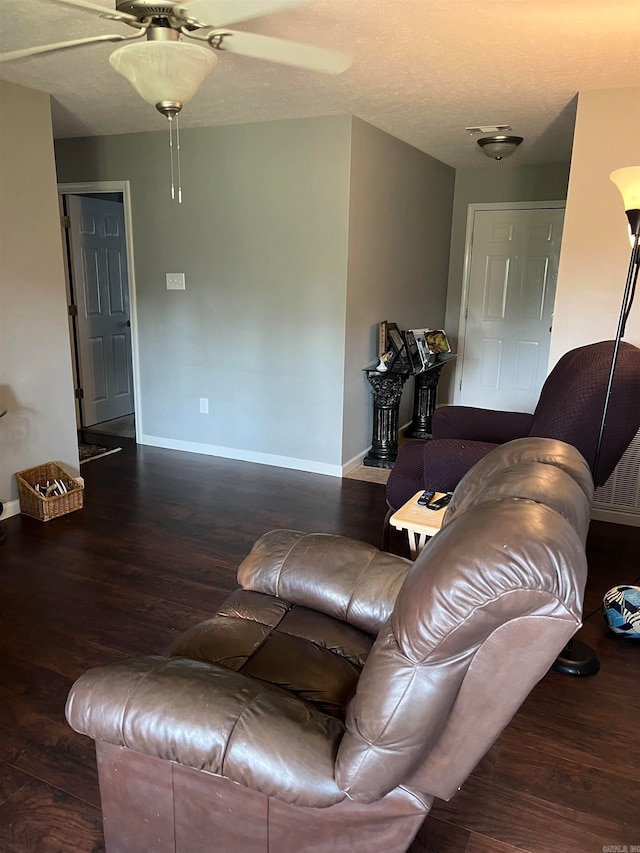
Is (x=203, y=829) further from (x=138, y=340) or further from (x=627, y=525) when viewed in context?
(x=138, y=340)

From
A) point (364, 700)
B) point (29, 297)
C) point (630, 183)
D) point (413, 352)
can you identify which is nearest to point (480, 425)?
point (630, 183)

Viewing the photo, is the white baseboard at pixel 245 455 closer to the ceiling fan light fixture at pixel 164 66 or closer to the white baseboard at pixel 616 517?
the white baseboard at pixel 616 517

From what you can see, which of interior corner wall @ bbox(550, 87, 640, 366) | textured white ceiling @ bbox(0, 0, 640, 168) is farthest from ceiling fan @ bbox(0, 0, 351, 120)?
interior corner wall @ bbox(550, 87, 640, 366)

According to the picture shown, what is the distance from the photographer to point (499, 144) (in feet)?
14.1

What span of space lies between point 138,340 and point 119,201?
1449 mm

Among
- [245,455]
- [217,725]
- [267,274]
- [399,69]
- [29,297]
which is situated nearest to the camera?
[217,725]

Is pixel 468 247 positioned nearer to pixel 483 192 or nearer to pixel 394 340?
pixel 483 192

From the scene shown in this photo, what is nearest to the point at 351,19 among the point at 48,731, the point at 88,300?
the point at 48,731

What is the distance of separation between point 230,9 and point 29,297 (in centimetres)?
202

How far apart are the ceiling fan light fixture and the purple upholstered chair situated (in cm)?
168

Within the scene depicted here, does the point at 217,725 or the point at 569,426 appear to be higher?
the point at 569,426

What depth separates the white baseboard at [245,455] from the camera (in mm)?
4402

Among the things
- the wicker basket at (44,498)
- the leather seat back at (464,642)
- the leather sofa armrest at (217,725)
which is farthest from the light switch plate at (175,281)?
the leather seat back at (464,642)

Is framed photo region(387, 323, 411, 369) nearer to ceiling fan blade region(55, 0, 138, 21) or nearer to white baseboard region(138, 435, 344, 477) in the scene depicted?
white baseboard region(138, 435, 344, 477)
